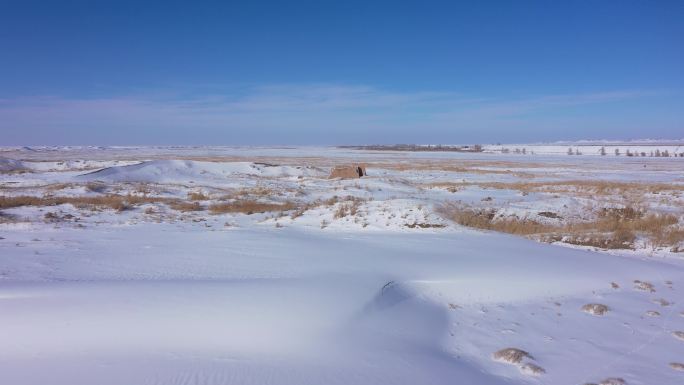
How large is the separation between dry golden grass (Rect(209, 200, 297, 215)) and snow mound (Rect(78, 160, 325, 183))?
12.9 m

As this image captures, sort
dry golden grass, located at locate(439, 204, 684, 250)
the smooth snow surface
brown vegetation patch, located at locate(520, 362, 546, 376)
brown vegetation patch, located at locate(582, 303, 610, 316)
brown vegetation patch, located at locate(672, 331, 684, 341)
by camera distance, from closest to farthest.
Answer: the smooth snow surface → brown vegetation patch, located at locate(520, 362, 546, 376) → brown vegetation patch, located at locate(672, 331, 684, 341) → brown vegetation patch, located at locate(582, 303, 610, 316) → dry golden grass, located at locate(439, 204, 684, 250)

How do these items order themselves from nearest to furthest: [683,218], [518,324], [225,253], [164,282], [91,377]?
[91,377] < [518,324] < [164,282] < [225,253] < [683,218]

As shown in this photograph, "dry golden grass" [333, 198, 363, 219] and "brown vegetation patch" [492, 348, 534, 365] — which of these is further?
"dry golden grass" [333, 198, 363, 219]

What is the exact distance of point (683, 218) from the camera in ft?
45.3

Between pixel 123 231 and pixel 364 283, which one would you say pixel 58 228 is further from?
pixel 364 283

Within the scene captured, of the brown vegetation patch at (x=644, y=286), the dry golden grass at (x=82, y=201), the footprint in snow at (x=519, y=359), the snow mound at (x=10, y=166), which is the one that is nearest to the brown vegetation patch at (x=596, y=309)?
the brown vegetation patch at (x=644, y=286)

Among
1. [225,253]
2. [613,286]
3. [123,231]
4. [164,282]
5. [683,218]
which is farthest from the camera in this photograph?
[683,218]

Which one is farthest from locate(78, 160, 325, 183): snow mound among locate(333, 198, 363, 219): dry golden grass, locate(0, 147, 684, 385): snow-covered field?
locate(333, 198, 363, 219): dry golden grass

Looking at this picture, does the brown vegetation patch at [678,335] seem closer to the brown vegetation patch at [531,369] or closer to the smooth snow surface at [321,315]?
the smooth snow surface at [321,315]

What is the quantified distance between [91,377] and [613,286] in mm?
7223

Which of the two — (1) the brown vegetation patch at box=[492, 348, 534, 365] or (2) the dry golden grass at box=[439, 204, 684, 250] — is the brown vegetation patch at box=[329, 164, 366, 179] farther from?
(1) the brown vegetation patch at box=[492, 348, 534, 365]

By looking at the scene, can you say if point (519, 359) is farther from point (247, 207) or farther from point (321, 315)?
point (247, 207)

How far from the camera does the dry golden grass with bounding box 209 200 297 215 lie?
54.5 feet

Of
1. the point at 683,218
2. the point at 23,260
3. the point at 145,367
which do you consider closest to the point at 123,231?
the point at 23,260
